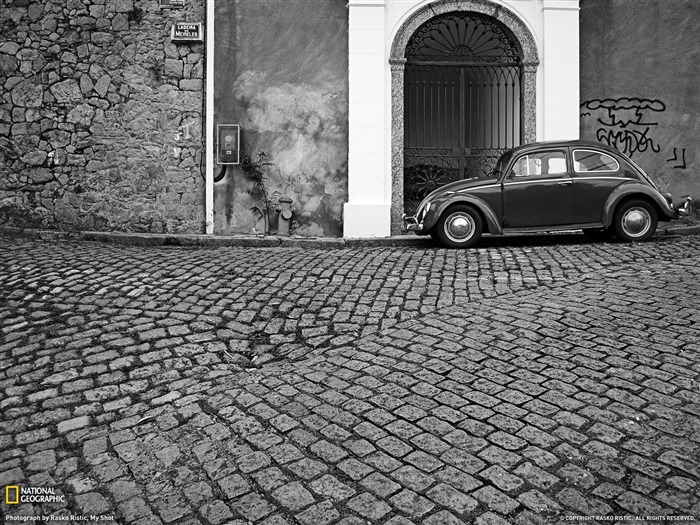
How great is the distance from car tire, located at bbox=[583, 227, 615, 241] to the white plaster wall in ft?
7.59

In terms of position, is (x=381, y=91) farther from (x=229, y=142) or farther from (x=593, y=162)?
(x=593, y=162)

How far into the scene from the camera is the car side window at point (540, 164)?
29.3 ft

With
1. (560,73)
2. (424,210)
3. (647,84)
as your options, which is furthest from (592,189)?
(647,84)

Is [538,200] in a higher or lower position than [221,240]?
higher

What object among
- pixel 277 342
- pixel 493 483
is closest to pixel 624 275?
pixel 277 342

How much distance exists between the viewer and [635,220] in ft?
29.0

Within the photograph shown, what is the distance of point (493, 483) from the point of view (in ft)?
9.18

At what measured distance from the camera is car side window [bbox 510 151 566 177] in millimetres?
8930

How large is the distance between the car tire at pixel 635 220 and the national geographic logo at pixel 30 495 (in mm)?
8062

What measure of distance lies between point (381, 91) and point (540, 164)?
3.32m

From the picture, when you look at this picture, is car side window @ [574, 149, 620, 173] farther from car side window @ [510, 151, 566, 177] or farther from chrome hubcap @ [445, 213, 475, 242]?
chrome hubcap @ [445, 213, 475, 242]

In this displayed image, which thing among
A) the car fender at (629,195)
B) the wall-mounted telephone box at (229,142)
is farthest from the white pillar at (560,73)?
the wall-mounted telephone box at (229,142)

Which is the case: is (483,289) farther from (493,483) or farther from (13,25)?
(13,25)

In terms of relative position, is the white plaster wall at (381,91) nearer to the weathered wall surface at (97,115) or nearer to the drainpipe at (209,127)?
the drainpipe at (209,127)
